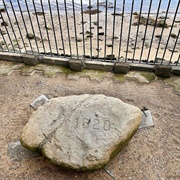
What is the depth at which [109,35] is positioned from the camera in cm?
696

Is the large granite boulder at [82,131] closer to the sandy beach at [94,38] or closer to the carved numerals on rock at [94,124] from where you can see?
the carved numerals on rock at [94,124]

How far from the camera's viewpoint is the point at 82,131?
88.1 inches

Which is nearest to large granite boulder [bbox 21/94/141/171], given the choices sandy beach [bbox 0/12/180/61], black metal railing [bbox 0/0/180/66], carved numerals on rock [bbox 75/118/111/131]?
carved numerals on rock [bbox 75/118/111/131]

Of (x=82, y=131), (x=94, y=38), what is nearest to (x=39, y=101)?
(x=82, y=131)

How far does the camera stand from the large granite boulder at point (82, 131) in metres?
2.06

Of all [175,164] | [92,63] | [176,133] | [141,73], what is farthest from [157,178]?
[92,63]

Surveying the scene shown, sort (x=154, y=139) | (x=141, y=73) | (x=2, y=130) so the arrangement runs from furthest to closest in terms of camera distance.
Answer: (x=141, y=73) → (x=2, y=130) → (x=154, y=139)

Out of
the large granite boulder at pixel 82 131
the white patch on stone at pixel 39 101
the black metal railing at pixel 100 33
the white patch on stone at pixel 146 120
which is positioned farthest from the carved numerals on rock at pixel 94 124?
the black metal railing at pixel 100 33

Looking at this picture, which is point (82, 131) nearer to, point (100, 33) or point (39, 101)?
point (39, 101)

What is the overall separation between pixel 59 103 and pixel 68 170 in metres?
0.81

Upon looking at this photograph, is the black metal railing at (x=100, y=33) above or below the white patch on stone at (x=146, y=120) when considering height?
below

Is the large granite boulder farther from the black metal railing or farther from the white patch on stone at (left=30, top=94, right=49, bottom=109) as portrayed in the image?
the black metal railing

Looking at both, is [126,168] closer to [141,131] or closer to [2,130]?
[141,131]

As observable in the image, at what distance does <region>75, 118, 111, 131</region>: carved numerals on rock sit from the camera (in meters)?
2.25
